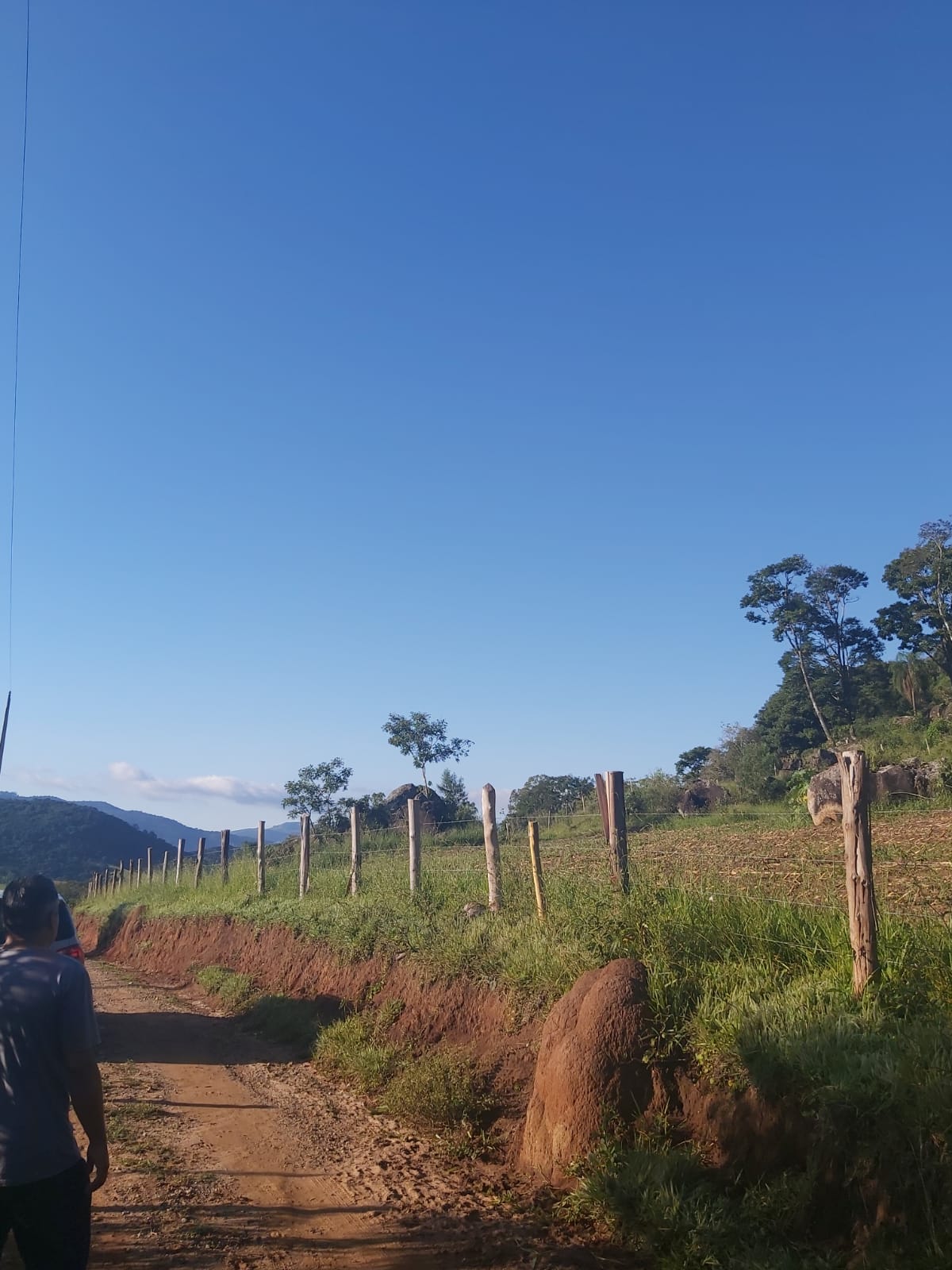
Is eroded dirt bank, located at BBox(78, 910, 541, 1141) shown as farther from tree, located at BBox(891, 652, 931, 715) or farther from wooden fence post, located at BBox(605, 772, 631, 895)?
tree, located at BBox(891, 652, 931, 715)

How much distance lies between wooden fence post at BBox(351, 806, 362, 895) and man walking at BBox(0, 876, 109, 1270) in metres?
11.1

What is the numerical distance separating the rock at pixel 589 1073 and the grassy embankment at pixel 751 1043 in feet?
0.52

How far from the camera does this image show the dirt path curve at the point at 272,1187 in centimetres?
490

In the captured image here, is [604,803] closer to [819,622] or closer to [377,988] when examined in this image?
[377,988]

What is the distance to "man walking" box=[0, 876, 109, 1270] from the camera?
3.14 meters

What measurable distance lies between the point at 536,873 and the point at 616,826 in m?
1.34

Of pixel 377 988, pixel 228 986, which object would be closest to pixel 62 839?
pixel 228 986

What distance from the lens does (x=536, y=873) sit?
934cm

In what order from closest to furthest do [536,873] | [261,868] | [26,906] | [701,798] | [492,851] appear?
1. [26,906]
2. [536,873]
3. [492,851]
4. [261,868]
5. [701,798]

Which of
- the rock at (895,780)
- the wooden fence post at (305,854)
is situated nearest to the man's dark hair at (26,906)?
the wooden fence post at (305,854)

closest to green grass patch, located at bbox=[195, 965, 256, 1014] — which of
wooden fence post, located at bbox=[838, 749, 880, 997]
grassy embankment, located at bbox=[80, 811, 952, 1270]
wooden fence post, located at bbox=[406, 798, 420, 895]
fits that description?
wooden fence post, located at bbox=[406, 798, 420, 895]

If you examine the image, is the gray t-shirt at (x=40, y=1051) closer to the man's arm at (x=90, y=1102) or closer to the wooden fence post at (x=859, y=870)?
the man's arm at (x=90, y=1102)

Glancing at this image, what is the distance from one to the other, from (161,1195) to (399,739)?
38.7 meters

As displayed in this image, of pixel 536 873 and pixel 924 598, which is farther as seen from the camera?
pixel 924 598
